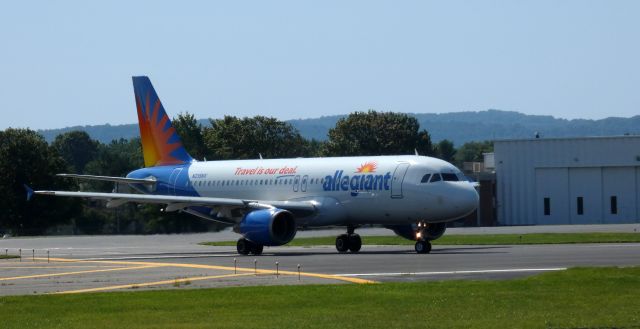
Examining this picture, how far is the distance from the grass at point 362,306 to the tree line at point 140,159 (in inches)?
1933

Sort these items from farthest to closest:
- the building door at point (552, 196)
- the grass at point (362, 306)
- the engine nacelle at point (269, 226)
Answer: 1. the building door at point (552, 196)
2. the engine nacelle at point (269, 226)
3. the grass at point (362, 306)

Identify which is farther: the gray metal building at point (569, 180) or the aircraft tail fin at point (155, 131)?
the gray metal building at point (569, 180)

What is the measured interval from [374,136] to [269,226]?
80.3 meters

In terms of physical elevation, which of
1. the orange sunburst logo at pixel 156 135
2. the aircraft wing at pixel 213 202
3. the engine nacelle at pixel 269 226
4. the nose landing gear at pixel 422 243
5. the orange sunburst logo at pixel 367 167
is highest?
the orange sunburst logo at pixel 156 135

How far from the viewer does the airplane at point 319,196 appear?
47.3 m

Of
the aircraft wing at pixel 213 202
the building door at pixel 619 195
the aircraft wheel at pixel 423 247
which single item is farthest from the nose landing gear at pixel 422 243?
the building door at pixel 619 195

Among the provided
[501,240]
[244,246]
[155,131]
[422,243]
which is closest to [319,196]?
[244,246]

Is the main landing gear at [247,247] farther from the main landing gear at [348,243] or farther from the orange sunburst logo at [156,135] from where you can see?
the orange sunburst logo at [156,135]

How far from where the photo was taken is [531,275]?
31859 mm

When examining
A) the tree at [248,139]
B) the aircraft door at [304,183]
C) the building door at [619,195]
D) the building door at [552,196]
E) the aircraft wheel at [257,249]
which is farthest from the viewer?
the tree at [248,139]

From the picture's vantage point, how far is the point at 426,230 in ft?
161

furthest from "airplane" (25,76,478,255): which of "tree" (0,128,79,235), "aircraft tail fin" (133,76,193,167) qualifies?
"tree" (0,128,79,235)

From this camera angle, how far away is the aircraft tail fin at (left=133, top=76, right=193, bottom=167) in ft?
193

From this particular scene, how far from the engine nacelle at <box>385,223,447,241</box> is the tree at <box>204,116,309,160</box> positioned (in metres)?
69.1
